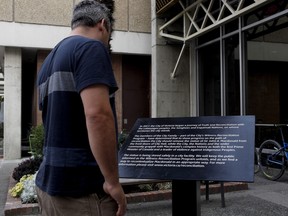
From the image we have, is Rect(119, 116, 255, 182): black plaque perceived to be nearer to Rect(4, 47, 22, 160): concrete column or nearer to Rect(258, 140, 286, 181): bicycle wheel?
Rect(258, 140, 286, 181): bicycle wheel

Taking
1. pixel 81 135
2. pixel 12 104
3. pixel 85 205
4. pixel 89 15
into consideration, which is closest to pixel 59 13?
pixel 12 104

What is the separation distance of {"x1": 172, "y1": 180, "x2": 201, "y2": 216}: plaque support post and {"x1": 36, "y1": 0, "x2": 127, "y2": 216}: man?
1468 mm

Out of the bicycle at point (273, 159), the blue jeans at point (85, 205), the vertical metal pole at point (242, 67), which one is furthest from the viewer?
the vertical metal pole at point (242, 67)

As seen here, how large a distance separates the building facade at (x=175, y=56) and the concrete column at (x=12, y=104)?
3cm

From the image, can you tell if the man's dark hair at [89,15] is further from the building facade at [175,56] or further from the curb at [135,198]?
the building facade at [175,56]

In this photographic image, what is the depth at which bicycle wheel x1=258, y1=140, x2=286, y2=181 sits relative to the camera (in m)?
8.31

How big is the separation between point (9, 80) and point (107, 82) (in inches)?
484

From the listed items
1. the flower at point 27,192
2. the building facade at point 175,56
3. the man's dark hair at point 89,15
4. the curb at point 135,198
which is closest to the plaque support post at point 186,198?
the man's dark hair at point 89,15

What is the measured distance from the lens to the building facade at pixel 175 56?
10.5 meters

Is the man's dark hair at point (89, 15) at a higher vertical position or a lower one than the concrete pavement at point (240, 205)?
higher

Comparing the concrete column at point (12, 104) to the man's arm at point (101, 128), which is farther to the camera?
the concrete column at point (12, 104)

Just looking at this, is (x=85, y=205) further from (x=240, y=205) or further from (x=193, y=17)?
(x=193, y=17)

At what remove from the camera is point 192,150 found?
3.35 m

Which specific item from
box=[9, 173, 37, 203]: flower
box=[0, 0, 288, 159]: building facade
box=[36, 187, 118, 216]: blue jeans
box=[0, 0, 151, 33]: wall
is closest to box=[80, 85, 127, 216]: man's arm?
box=[36, 187, 118, 216]: blue jeans
